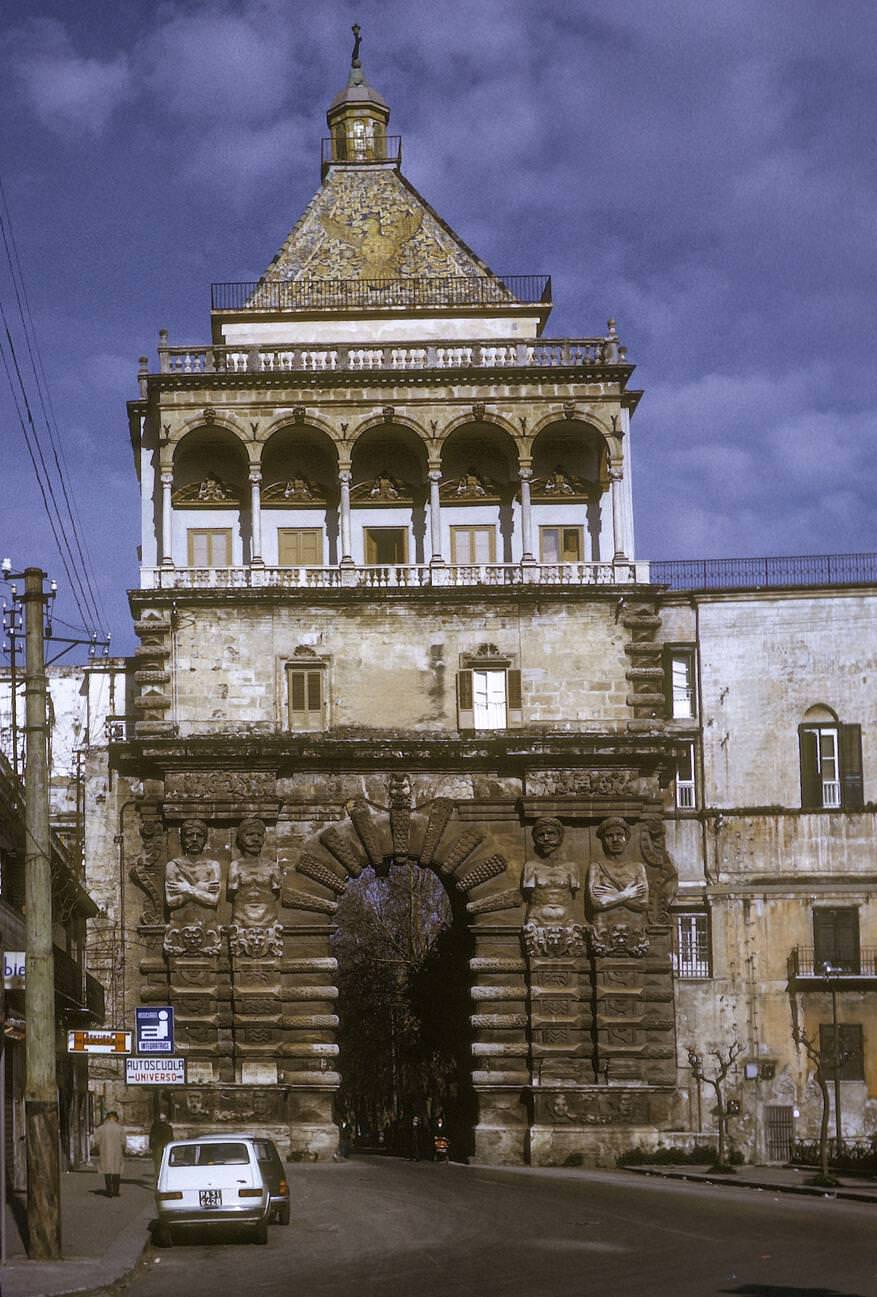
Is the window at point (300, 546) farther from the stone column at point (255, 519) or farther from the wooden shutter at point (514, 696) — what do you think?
the wooden shutter at point (514, 696)

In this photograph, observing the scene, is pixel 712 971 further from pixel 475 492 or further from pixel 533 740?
pixel 475 492

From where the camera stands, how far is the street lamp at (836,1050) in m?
49.2

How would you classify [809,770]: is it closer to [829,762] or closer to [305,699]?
[829,762]

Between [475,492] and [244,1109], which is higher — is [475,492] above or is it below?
above

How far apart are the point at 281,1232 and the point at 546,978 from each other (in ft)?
74.4

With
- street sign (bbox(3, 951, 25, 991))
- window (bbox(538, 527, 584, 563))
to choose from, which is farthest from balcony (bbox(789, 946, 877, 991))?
street sign (bbox(3, 951, 25, 991))

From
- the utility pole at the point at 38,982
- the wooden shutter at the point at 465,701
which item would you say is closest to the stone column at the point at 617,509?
the wooden shutter at the point at 465,701

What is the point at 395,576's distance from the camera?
55.6 metres

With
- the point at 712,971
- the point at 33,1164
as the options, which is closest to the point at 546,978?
the point at 712,971

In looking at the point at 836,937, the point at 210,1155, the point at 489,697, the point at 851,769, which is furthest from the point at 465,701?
the point at 210,1155

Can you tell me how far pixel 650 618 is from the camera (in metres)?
55.0

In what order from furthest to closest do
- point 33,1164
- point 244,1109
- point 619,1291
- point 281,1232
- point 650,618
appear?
point 650,618
point 244,1109
point 281,1232
point 33,1164
point 619,1291

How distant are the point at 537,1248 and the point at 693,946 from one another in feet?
93.3

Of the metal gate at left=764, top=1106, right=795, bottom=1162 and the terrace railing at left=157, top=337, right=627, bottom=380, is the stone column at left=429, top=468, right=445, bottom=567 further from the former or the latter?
the metal gate at left=764, top=1106, right=795, bottom=1162
